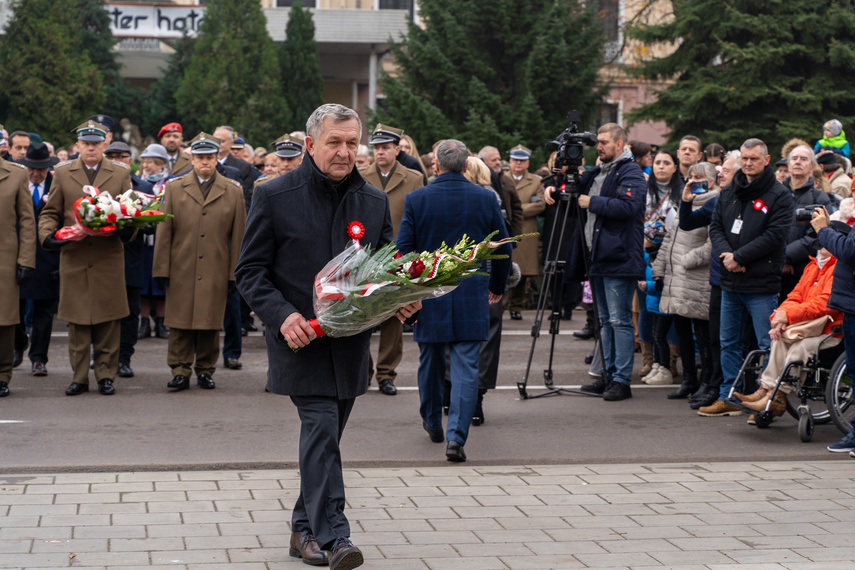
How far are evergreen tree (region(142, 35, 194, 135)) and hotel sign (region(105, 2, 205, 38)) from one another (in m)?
0.71

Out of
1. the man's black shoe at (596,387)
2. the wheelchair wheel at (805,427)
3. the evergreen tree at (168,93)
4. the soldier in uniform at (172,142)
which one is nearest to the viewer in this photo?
the wheelchair wheel at (805,427)

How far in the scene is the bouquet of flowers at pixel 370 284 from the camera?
4.80m

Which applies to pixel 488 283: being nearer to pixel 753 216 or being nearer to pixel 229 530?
pixel 753 216

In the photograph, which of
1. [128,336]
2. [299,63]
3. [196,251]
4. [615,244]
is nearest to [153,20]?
[299,63]

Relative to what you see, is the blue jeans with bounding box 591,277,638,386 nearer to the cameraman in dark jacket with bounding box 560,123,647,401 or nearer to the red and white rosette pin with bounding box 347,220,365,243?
the cameraman in dark jacket with bounding box 560,123,647,401

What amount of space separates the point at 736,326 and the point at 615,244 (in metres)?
1.23

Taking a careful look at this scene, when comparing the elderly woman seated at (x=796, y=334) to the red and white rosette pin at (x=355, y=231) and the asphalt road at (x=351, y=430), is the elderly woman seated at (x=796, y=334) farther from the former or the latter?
the red and white rosette pin at (x=355, y=231)

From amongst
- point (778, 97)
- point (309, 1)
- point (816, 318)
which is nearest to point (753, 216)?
point (816, 318)

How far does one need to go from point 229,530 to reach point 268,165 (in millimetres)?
9115

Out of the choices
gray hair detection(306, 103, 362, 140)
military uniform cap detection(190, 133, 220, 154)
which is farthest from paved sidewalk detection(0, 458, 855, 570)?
military uniform cap detection(190, 133, 220, 154)

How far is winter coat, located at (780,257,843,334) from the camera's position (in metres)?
8.23

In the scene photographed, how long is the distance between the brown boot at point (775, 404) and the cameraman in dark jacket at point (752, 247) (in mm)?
554

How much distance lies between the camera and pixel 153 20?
33.8 meters

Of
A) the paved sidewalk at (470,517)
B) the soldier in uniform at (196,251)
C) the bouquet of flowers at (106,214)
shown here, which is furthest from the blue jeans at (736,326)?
the bouquet of flowers at (106,214)
